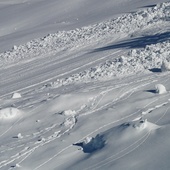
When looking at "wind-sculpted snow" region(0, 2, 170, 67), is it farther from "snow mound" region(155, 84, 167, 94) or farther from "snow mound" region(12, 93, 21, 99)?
"snow mound" region(155, 84, 167, 94)

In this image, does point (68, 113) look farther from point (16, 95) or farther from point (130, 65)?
point (130, 65)

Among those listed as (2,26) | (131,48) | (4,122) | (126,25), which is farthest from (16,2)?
(4,122)

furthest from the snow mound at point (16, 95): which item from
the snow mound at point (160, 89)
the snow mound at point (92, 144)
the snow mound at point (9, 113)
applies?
the snow mound at point (92, 144)

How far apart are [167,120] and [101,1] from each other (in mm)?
21363

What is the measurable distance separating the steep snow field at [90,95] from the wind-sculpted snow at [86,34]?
0.05 metres

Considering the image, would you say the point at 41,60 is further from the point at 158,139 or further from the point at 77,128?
the point at 158,139

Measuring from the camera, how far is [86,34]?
62.9 ft

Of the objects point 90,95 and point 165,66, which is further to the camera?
point 165,66

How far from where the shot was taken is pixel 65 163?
25.8 feet

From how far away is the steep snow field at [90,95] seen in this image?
7.68 metres

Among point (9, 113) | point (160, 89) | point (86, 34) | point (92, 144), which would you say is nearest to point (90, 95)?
point (160, 89)

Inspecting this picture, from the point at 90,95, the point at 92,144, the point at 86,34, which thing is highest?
the point at 86,34

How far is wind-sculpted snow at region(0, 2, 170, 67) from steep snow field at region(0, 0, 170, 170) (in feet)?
0.17

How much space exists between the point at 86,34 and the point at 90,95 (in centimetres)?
868
